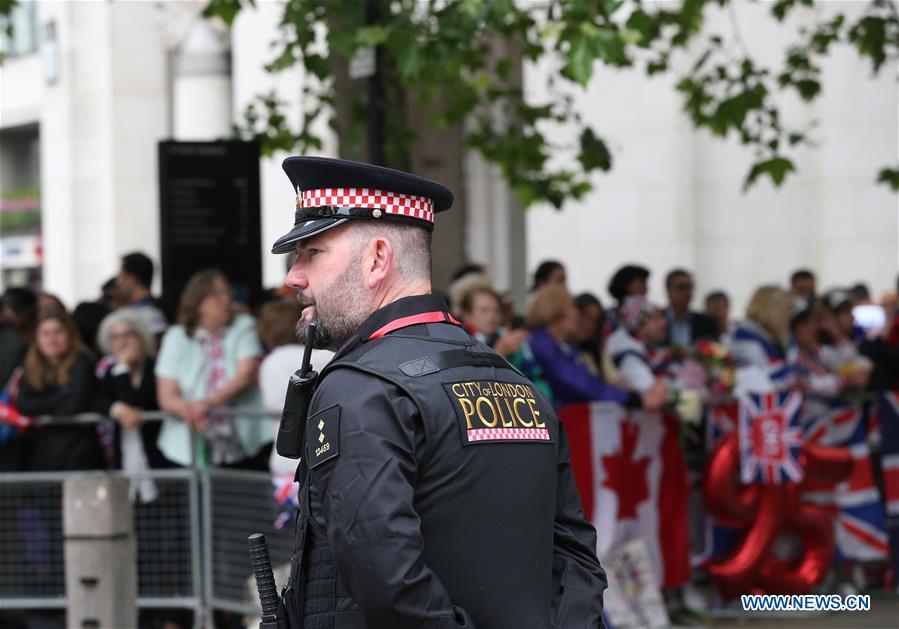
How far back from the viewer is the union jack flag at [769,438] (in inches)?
372

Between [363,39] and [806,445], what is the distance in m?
4.46

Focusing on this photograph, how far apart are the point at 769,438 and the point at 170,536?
392cm

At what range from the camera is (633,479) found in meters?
8.99

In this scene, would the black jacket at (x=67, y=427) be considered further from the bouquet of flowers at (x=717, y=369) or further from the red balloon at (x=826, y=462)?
the red balloon at (x=826, y=462)

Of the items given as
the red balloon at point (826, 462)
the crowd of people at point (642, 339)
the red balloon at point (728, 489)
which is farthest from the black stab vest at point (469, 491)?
the red balloon at point (826, 462)

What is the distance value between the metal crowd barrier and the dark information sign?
185 cm

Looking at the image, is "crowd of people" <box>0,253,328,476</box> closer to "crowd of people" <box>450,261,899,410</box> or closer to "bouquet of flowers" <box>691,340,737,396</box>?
"crowd of people" <box>450,261,899,410</box>

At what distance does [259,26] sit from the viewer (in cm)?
1741

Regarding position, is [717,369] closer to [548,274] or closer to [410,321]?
[548,274]

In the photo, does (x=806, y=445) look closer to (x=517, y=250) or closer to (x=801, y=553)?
(x=801, y=553)

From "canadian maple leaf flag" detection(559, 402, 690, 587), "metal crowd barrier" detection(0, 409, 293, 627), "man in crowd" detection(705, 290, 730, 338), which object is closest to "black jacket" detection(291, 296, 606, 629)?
"metal crowd barrier" detection(0, 409, 293, 627)

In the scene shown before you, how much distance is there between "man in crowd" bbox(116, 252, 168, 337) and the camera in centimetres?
994

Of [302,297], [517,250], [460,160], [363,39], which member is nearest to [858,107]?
[517,250]

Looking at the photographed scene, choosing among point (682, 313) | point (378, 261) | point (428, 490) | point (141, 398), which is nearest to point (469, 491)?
point (428, 490)
